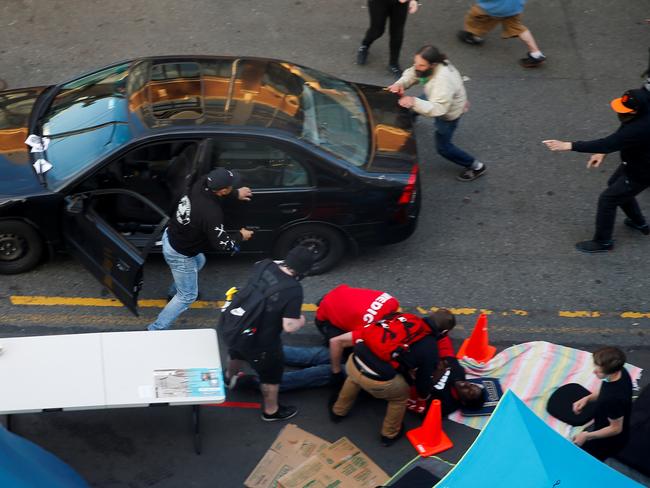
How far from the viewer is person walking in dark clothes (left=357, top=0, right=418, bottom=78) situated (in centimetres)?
991

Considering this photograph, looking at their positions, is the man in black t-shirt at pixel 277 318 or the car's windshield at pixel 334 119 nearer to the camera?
the man in black t-shirt at pixel 277 318

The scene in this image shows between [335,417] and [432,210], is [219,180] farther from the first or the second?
[432,210]

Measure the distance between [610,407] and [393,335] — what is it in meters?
1.55

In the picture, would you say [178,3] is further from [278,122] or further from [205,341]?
[205,341]

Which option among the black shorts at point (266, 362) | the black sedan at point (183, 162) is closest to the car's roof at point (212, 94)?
the black sedan at point (183, 162)

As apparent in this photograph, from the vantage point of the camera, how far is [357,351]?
634 cm

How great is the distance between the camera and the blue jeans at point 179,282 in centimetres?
691

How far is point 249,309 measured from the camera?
6102 millimetres

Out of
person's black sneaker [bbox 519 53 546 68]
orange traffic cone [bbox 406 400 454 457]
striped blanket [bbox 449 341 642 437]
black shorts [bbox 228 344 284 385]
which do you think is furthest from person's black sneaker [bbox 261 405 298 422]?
person's black sneaker [bbox 519 53 546 68]

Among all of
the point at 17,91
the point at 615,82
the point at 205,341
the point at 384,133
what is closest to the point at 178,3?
the point at 17,91

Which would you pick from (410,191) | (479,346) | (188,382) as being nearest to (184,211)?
(188,382)

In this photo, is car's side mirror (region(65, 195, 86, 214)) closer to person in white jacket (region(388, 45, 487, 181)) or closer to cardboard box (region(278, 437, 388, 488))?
cardboard box (region(278, 437, 388, 488))

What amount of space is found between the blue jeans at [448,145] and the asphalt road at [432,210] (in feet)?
1.03

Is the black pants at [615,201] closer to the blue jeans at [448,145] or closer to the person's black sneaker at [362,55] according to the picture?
the blue jeans at [448,145]
